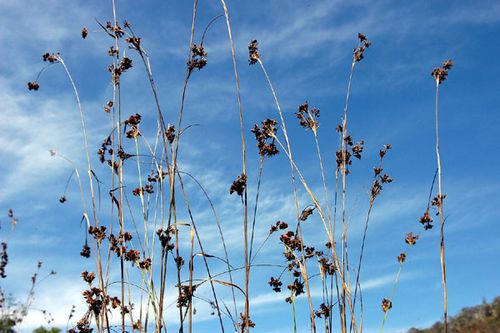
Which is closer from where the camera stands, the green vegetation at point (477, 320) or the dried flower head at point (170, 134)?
the dried flower head at point (170, 134)

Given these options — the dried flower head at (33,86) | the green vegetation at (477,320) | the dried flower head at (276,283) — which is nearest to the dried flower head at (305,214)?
the dried flower head at (276,283)

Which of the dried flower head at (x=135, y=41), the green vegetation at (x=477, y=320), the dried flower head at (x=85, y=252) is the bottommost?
the dried flower head at (x=85, y=252)

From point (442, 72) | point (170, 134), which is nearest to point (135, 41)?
point (170, 134)

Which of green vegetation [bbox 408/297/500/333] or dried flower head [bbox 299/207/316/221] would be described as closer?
dried flower head [bbox 299/207/316/221]

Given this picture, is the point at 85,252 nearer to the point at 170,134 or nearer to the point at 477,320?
the point at 170,134

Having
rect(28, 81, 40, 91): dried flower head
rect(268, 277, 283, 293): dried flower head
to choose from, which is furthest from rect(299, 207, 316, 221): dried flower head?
rect(28, 81, 40, 91): dried flower head

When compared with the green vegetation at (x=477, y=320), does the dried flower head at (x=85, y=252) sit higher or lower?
lower

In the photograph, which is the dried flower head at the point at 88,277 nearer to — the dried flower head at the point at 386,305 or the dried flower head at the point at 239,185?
the dried flower head at the point at 239,185

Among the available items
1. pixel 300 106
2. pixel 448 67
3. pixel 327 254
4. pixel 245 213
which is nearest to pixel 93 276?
pixel 245 213

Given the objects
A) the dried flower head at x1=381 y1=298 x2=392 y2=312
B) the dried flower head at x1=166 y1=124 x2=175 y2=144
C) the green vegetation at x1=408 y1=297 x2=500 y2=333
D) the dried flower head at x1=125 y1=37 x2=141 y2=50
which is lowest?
the dried flower head at x1=381 y1=298 x2=392 y2=312

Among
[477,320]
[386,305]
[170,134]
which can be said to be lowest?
[386,305]

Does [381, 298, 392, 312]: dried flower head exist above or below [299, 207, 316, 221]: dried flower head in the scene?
below

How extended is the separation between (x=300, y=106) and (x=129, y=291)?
1.73 m

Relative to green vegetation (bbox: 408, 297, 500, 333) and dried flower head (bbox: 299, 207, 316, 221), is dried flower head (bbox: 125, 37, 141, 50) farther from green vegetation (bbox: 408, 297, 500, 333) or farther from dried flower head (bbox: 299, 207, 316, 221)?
green vegetation (bbox: 408, 297, 500, 333)
